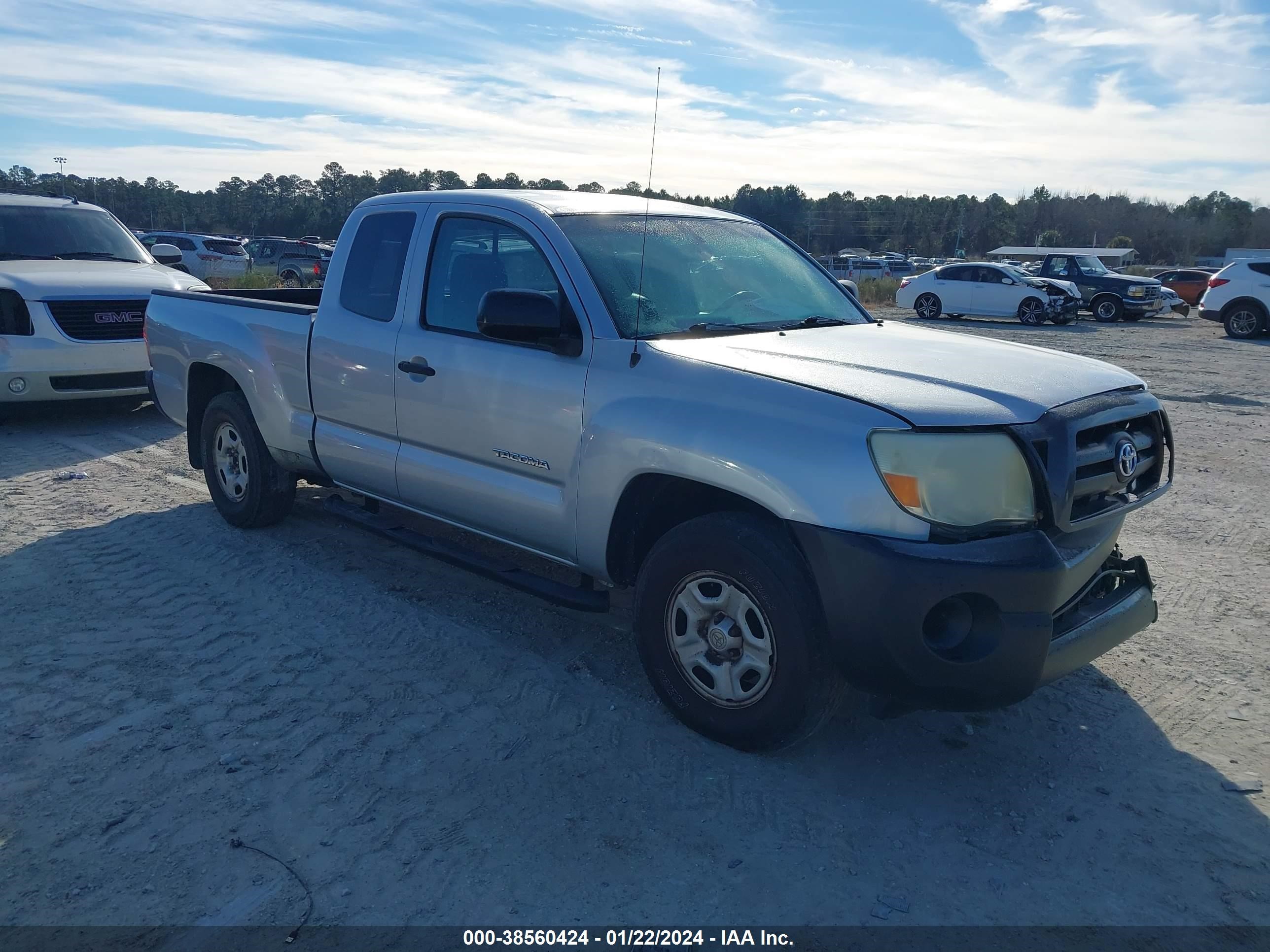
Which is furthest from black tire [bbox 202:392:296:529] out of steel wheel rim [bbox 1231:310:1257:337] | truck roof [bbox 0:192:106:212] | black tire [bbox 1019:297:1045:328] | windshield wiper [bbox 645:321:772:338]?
steel wheel rim [bbox 1231:310:1257:337]

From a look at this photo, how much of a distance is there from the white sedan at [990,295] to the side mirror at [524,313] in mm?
22555

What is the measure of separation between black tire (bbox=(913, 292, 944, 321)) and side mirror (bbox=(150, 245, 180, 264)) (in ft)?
63.7

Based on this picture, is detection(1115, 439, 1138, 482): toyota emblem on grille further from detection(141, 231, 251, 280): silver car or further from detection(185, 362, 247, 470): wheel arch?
detection(141, 231, 251, 280): silver car

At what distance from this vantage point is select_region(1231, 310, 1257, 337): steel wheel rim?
21.4m

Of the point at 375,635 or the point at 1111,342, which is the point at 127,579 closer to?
the point at 375,635

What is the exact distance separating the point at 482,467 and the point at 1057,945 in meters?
2.89

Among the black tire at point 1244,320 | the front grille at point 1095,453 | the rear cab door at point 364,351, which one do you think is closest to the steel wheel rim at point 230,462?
the rear cab door at point 364,351

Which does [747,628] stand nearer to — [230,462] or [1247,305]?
[230,462]

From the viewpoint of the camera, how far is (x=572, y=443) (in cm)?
402

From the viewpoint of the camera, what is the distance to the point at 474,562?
4.63 metres

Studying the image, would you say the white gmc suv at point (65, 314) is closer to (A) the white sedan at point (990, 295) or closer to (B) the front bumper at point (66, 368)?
(B) the front bumper at point (66, 368)

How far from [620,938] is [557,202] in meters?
3.23

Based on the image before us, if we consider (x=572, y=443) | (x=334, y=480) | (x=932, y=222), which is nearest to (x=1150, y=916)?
(x=572, y=443)

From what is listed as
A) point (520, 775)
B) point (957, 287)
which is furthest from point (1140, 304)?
point (520, 775)
